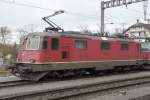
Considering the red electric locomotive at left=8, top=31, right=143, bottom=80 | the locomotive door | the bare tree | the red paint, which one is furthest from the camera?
the bare tree

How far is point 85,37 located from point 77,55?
4.78ft

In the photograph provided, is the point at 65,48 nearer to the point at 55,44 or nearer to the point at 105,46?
the point at 55,44

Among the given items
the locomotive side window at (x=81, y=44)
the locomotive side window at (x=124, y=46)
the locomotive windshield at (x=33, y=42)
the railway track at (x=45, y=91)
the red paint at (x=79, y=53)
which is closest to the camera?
the railway track at (x=45, y=91)

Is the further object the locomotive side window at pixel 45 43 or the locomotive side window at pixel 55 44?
the locomotive side window at pixel 55 44

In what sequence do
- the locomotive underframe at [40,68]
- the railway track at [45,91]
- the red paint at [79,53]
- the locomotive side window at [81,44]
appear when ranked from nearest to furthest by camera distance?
the railway track at [45,91], the locomotive underframe at [40,68], the red paint at [79,53], the locomotive side window at [81,44]

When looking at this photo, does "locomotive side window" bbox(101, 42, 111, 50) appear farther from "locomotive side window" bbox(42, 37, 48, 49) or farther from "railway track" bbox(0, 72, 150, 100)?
"locomotive side window" bbox(42, 37, 48, 49)

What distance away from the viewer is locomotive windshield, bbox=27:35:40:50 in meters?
20.0

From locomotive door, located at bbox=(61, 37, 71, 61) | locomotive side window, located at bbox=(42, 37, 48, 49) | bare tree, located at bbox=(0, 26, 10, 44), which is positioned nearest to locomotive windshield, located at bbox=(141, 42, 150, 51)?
locomotive door, located at bbox=(61, 37, 71, 61)

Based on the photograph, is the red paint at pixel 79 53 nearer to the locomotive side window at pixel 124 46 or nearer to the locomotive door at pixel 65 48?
the locomotive door at pixel 65 48

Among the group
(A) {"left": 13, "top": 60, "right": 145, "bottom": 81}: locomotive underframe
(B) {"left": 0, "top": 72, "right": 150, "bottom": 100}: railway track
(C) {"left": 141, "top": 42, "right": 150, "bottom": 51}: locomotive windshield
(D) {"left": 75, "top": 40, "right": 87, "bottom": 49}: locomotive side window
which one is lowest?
(B) {"left": 0, "top": 72, "right": 150, "bottom": 100}: railway track

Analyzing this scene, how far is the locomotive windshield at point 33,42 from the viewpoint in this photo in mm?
Answer: 20031

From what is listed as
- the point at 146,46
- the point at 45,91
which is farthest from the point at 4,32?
the point at 45,91

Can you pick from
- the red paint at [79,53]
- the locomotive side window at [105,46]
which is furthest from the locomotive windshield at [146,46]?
the locomotive side window at [105,46]

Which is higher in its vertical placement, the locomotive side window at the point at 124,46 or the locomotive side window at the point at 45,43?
the locomotive side window at the point at 45,43
